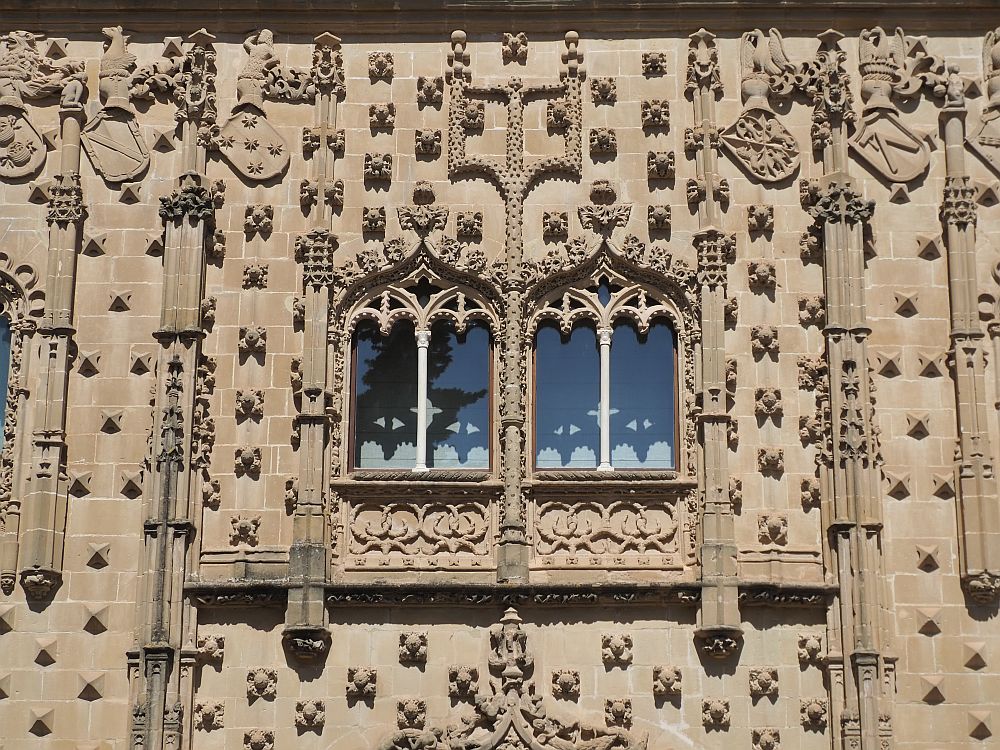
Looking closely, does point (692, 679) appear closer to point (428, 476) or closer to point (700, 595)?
point (700, 595)

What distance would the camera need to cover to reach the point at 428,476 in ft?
70.9

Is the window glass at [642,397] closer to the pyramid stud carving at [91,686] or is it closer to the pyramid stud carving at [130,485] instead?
the pyramid stud carving at [130,485]

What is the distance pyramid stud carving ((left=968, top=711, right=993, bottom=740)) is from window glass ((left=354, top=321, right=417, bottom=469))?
6630mm

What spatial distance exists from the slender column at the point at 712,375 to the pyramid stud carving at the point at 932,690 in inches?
79.0

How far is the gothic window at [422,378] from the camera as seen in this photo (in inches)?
867

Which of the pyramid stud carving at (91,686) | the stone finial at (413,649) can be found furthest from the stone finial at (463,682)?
the pyramid stud carving at (91,686)

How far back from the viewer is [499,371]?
2194 centimetres

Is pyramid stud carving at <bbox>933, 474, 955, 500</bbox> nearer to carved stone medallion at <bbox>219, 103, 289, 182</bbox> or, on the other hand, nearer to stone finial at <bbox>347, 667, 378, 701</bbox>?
stone finial at <bbox>347, 667, 378, 701</bbox>

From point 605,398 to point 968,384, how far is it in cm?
400

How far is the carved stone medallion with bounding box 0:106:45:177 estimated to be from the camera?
22734mm

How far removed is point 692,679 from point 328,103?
25.6 feet

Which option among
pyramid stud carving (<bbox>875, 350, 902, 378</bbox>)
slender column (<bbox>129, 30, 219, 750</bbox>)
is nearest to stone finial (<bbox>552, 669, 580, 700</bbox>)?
slender column (<bbox>129, 30, 219, 750</bbox>)

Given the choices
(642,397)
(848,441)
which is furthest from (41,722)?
(848,441)

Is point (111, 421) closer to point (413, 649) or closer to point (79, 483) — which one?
point (79, 483)
